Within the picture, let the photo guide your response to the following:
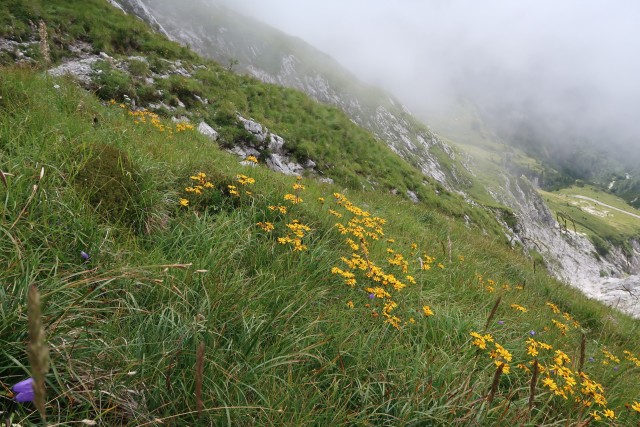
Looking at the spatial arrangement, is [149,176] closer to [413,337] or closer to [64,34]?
[413,337]

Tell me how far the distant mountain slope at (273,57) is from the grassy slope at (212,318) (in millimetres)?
82045

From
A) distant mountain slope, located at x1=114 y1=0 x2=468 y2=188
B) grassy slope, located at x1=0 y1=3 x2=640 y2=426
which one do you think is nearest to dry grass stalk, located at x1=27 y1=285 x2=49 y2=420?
grassy slope, located at x1=0 y1=3 x2=640 y2=426

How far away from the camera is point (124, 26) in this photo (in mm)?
16531

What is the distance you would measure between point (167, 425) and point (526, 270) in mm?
10736

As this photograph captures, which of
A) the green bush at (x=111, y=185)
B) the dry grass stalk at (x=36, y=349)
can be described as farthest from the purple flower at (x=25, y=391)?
the green bush at (x=111, y=185)

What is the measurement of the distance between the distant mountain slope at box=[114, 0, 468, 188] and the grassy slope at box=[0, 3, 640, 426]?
82.0 meters

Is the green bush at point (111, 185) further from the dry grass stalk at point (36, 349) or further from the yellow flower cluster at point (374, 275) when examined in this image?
the dry grass stalk at point (36, 349)

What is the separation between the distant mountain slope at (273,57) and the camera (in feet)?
308

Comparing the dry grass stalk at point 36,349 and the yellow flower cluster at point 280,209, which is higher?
the dry grass stalk at point 36,349

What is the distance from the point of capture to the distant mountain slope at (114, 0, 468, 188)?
93800mm

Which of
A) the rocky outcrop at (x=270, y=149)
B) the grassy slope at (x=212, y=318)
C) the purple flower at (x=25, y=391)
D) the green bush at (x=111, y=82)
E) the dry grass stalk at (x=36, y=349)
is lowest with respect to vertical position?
the rocky outcrop at (x=270, y=149)

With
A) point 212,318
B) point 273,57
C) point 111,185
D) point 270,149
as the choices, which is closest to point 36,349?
point 212,318

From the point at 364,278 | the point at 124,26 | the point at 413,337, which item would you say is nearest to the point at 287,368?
the point at 413,337

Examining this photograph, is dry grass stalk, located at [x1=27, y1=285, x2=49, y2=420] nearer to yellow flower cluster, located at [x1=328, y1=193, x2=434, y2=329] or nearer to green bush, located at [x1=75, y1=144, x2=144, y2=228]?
yellow flower cluster, located at [x1=328, y1=193, x2=434, y2=329]
